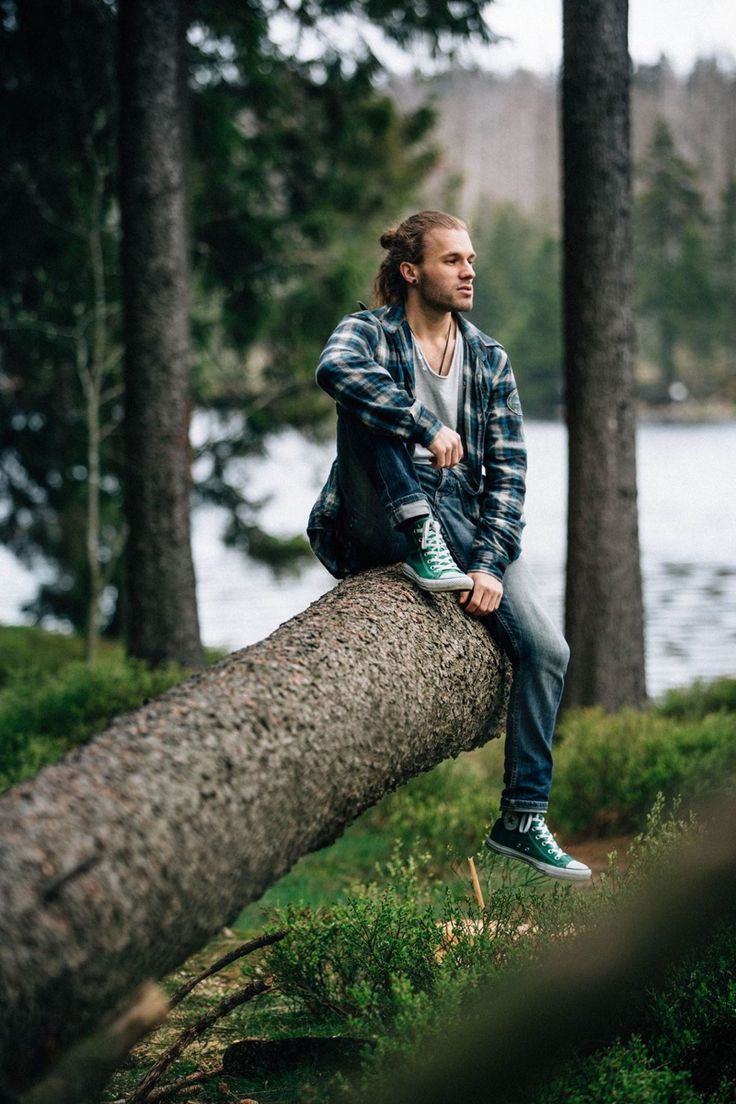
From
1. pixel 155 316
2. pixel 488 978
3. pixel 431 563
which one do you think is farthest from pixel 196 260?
pixel 488 978

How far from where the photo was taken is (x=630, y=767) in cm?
708

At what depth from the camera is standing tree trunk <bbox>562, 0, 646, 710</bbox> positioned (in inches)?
321

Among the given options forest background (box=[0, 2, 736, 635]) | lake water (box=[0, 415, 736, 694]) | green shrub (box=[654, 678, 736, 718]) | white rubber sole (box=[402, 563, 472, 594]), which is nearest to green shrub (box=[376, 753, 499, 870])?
green shrub (box=[654, 678, 736, 718])

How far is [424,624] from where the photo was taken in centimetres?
352

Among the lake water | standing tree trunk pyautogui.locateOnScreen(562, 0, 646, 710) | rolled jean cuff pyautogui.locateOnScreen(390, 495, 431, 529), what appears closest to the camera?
rolled jean cuff pyautogui.locateOnScreen(390, 495, 431, 529)

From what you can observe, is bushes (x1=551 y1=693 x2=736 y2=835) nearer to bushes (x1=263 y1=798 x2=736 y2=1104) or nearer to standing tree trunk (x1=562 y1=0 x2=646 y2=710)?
standing tree trunk (x1=562 y1=0 x2=646 y2=710)

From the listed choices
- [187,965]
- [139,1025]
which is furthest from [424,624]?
[187,965]

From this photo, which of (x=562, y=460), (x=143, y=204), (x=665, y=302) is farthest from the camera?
(x=665, y=302)

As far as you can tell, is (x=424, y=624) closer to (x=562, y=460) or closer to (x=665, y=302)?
(x=562, y=460)

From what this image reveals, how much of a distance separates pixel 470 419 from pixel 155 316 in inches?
205

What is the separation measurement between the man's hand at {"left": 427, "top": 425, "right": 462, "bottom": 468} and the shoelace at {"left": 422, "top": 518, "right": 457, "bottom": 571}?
0.19m

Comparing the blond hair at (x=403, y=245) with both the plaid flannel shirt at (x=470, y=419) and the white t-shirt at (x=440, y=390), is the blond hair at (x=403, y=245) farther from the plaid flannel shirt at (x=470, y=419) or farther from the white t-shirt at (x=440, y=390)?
the white t-shirt at (x=440, y=390)

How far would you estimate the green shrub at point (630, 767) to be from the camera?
266 inches

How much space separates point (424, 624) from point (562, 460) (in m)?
38.7
